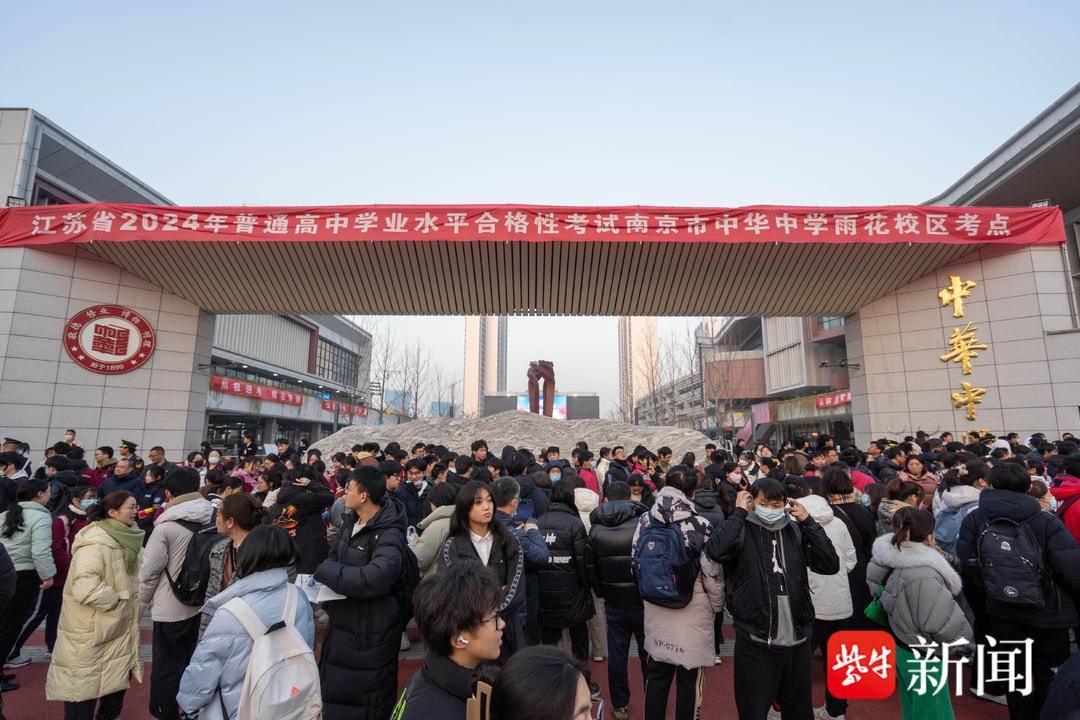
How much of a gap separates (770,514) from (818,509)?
1.04 metres

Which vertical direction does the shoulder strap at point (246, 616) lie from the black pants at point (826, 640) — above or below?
above

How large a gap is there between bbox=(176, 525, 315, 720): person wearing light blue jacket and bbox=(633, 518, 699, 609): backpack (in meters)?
1.80

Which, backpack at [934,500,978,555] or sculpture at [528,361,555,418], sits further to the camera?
sculpture at [528,361,555,418]

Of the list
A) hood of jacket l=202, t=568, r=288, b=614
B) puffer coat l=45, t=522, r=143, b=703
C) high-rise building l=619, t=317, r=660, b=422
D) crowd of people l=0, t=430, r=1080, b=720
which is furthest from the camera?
high-rise building l=619, t=317, r=660, b=422

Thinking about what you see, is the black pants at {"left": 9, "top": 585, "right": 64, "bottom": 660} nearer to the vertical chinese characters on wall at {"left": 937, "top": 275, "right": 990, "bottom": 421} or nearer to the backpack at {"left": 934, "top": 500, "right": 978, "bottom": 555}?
the backpack at {"left": 934, "top": 500, "right": 978, "bottom": 555}

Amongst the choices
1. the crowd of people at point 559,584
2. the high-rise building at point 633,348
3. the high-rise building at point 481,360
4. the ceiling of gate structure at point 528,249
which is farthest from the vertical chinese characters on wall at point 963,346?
the high-rise building at point 481,360

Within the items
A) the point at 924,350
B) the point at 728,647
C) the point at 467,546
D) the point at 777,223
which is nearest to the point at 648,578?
the point at 467,546

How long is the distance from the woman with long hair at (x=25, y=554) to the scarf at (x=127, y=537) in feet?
2.96

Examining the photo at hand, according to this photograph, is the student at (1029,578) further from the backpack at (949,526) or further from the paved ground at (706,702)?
the backpack at (949,526)

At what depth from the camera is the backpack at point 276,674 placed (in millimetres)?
1802

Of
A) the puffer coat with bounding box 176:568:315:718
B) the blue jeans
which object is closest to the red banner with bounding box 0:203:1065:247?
the blue jeans

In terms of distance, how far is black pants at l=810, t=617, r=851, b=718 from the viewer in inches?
133

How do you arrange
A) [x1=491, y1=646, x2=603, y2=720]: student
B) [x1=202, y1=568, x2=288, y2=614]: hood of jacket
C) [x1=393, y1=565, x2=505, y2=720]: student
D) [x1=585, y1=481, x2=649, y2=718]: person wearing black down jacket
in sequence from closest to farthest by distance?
[x1=491, y1=646, x2=603, y2=720]: student, [x1=393, y1=565, x2=505, y2=720]: student, [x1=202, y1=568, x2=288, y2=614]: hood of jacket, [x1=585, y1=481, x2=649, y2=718]: person wearing black down jacket

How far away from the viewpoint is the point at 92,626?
9.95 feet
